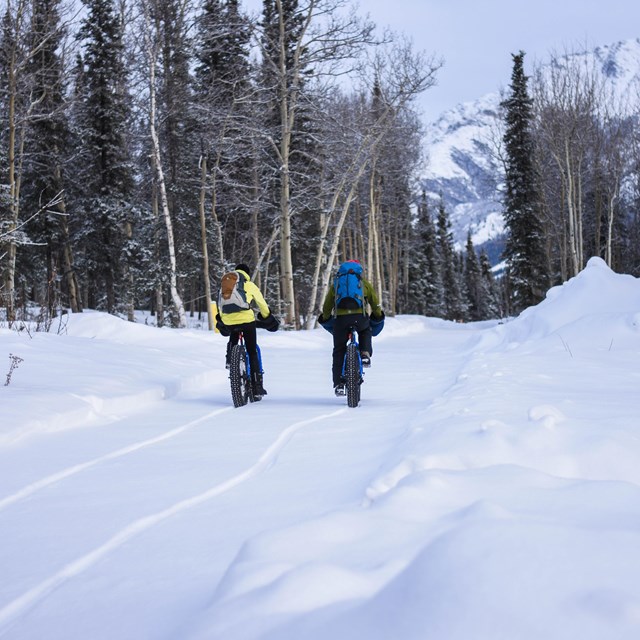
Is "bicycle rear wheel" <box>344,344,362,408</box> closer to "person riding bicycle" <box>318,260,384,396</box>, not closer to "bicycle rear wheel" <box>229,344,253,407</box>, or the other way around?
"person riding bicycle" <box>318,260,384,396</box>

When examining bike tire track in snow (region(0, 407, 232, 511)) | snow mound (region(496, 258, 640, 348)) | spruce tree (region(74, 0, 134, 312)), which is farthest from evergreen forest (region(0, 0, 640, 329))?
snow mound (region(496, 258, 640, 348))

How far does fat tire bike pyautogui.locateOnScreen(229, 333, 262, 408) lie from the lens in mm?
8367

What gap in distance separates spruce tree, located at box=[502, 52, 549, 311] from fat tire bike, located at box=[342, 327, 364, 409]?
109 ft

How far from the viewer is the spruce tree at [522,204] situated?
3941 cm

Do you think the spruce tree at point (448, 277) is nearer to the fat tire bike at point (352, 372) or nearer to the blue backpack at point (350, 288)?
the blue backpack at point (350, 288)

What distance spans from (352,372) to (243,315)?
Result: 183 centimetres

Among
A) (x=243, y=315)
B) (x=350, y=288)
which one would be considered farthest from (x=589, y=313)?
(x=243, y=315)

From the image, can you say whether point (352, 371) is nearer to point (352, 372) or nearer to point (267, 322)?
point (352, 372)

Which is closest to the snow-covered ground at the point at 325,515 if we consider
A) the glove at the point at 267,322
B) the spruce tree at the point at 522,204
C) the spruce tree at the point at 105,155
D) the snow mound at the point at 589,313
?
the glove at the point at 267,322

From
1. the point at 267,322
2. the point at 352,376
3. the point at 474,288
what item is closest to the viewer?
the point at 352,376

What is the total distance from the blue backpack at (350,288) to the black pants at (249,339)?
136 centimetres

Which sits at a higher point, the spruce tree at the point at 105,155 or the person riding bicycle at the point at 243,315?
the spruce tree at the point at 105,155

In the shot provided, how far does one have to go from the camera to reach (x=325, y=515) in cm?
307

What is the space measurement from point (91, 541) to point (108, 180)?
29871 millimetres
